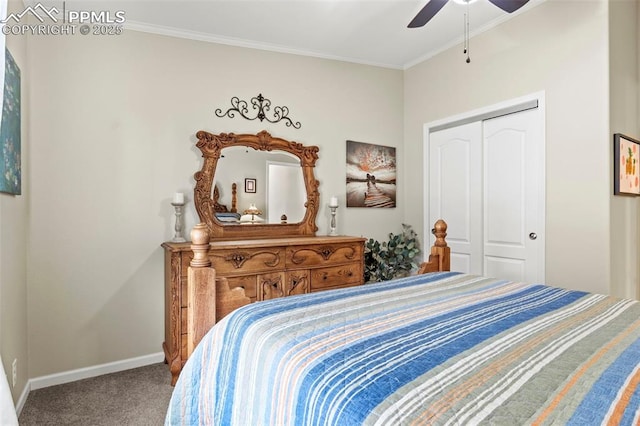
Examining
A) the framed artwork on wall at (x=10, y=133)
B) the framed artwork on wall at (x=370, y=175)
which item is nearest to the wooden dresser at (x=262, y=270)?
the framed artwork on wall at (x=370, y=175)

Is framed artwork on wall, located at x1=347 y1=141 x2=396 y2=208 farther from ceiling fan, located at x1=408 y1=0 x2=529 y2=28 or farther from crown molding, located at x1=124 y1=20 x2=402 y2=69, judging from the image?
ceiling fan, located at x1=408 y1=0 x2=529 y2=28

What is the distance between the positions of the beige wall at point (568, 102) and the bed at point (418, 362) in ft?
3.50

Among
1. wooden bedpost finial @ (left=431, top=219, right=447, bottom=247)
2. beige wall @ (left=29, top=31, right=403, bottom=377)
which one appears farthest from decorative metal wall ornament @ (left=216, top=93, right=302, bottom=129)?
wooden bedpost finial @ (left=431, top=219, right=447, bottom=247)

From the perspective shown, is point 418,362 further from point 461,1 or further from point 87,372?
point 87,372

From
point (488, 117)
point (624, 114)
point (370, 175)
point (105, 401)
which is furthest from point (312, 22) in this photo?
point (105, 401)

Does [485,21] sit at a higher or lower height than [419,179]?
higher

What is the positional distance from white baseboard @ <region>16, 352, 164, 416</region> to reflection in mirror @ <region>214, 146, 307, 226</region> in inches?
48.5

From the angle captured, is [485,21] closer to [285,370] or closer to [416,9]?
[416,9]

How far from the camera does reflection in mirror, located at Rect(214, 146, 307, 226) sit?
10.1 feet

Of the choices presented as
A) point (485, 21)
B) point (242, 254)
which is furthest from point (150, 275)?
point (485, 21)

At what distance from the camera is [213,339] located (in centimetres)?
133

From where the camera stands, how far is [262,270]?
8.89 ft

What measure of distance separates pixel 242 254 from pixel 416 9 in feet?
7.49

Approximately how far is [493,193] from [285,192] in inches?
73.8
